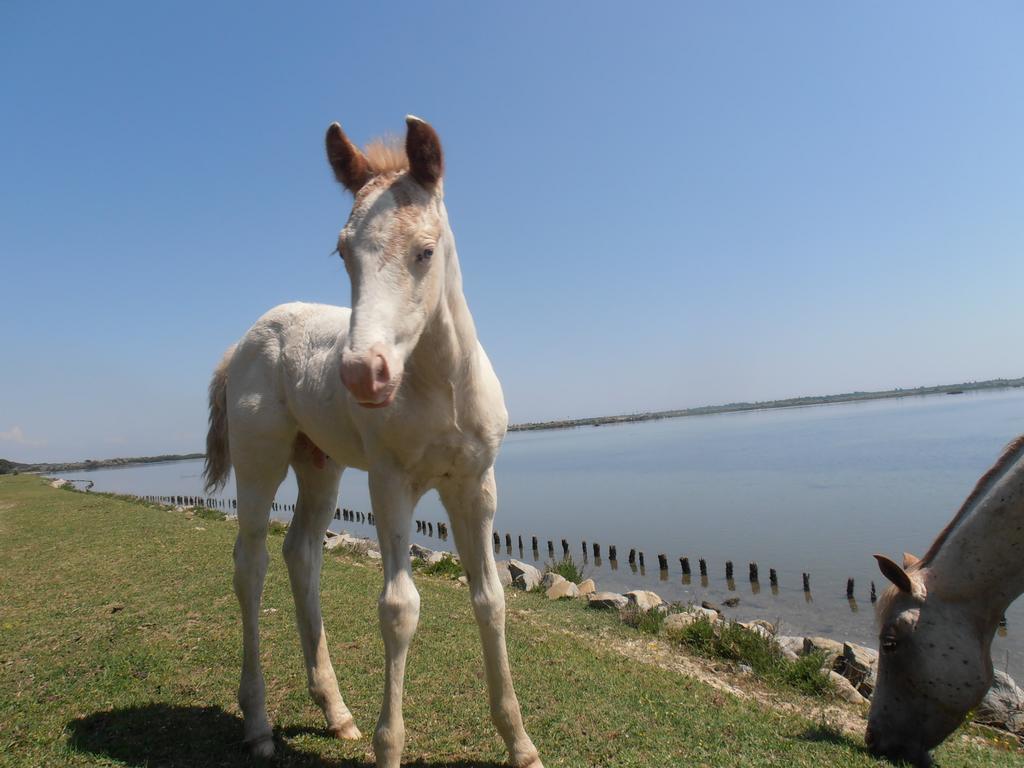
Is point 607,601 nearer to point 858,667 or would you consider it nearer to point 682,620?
point 682,620

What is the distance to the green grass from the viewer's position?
3.07m

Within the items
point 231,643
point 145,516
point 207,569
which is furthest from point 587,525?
point 231,643

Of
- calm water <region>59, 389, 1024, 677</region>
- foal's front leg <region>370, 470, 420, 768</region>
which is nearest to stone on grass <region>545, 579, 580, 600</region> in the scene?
calm water <region>59, 389, 1024, 677</region>

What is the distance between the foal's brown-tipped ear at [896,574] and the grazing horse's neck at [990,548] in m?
0.12

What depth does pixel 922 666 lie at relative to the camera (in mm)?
3176

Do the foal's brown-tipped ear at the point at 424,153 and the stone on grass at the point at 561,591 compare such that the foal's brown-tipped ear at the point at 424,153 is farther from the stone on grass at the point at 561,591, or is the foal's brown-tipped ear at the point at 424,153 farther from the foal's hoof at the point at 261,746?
the stone on grass at the point at 561,591

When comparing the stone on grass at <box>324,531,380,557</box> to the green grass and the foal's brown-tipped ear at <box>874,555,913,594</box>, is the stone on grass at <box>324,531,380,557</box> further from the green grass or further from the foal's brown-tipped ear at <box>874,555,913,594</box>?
the foal's brown-tipped ear at <box>874,555,913,594</box>

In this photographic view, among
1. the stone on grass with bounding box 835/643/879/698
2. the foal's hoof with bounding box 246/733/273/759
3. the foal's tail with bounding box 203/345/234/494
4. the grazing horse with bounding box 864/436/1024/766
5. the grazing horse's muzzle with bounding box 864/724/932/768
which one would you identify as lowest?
the stone on grass with bounding box 835/643/879/698

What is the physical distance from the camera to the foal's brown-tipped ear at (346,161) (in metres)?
2.23

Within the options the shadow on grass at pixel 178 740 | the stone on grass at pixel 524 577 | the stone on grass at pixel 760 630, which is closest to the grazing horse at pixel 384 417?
the shadow on grass at pixel 178 740

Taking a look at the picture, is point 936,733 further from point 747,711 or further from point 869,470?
point 869,470

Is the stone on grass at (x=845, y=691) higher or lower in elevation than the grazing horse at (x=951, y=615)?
lower

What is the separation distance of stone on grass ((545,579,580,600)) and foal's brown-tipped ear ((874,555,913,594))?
5568mm

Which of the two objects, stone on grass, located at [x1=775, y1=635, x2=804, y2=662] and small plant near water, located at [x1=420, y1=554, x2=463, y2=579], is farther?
small plant near water, located at [x1=420, y1=554, x2=463, y2=579]
